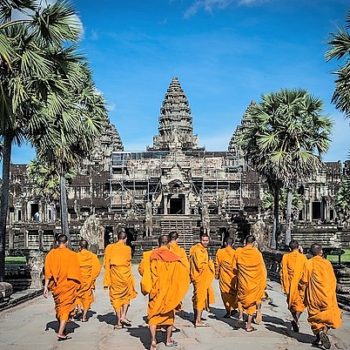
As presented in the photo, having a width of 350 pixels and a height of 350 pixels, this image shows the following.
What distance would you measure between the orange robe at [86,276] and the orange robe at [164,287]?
9.38 feet

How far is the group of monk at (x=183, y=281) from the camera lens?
7.57 metres

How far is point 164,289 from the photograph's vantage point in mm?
7535

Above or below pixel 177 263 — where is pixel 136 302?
below

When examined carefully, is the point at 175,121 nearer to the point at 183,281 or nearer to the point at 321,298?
the point at 183,281

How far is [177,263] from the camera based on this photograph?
7.75 meters

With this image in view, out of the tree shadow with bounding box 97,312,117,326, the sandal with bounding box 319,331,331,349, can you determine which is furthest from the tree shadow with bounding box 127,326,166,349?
the sandal with bounding box 319,331,331,349

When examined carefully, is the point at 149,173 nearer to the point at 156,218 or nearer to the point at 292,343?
the point at 156,218

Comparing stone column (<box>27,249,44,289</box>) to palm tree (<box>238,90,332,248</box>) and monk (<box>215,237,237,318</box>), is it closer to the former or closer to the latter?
monk (<box>215,237,237,318</box>)

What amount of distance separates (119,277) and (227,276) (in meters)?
2.13

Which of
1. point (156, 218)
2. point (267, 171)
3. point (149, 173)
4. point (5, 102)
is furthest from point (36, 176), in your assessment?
point (5, 102)

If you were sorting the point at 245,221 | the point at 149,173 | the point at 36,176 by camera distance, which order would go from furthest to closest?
the point at 149,173
the point at 36,176
the point at 245,221

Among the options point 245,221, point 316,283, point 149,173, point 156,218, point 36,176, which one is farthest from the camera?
point 149,173

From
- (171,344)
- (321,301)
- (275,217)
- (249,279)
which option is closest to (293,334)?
(249,279)

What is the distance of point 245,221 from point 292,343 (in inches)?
1143
